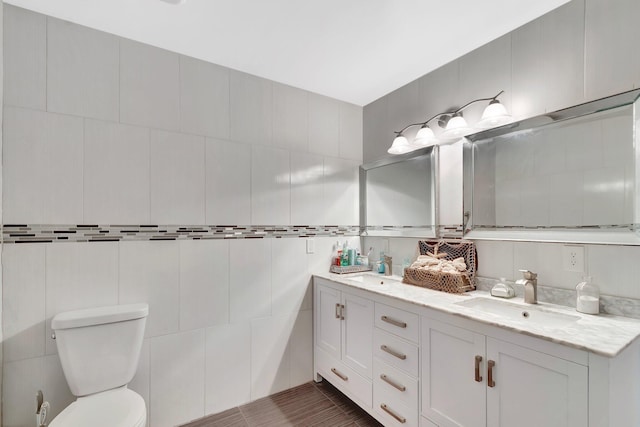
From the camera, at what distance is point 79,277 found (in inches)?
67.7

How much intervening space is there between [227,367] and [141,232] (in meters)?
1.10

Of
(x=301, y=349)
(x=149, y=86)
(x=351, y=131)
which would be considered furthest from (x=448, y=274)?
(x=149, y=86)

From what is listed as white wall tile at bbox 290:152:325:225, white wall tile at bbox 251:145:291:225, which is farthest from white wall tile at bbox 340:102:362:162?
white wall tile at bbox 251:145:291:225

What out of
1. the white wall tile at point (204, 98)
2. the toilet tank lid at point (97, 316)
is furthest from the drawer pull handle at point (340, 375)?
the white wall tile at point (204, 98)

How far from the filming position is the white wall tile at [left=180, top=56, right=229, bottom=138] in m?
2.07

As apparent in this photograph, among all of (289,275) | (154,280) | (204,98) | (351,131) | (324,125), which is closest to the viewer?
(154,280)

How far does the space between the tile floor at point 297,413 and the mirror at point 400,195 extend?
1.33 metres

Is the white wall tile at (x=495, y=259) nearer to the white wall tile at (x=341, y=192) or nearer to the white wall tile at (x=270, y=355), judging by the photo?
the white wall tile at (x=341, y=192)

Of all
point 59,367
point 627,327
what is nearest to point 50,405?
point 59,367

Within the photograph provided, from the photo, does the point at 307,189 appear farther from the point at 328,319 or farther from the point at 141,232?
the point at 141,232

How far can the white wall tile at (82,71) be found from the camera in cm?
168

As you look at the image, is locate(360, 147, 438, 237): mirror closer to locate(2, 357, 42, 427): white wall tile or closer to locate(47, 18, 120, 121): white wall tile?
locate(47, 18, 120, 121): white wall tile

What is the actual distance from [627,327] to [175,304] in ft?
7.62

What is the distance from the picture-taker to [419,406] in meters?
1.64
